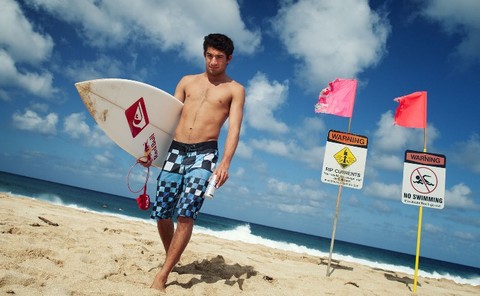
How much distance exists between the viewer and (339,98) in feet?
18.5

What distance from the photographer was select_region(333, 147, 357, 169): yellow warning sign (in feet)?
16.1

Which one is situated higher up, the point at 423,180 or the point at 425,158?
the point at 425,158

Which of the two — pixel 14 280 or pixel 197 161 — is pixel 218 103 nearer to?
pixel 197 161

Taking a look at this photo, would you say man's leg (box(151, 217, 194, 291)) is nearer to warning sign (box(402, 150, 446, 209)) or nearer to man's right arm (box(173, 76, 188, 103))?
man's right arm (box(173, 76, 188, 103))

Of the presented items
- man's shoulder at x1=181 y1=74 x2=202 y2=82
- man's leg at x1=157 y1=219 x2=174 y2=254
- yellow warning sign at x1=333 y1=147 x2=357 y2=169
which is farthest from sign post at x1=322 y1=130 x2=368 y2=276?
man's leg at x1=157 y1=219 x2=174 y2=254

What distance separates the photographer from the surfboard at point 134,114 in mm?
3385

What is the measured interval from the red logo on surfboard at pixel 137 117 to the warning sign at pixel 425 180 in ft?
13.2

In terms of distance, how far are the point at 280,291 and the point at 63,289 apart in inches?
75.2

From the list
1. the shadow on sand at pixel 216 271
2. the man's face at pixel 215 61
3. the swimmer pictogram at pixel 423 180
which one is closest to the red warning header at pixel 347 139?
the swimmer pictogram at pixel 423 180

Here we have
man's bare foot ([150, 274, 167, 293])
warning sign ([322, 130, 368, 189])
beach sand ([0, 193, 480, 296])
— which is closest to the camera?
beach sand ([0, 193, 480, 296])

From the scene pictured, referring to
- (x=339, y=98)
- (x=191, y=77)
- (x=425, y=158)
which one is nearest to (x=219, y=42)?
(x=191, y=77)

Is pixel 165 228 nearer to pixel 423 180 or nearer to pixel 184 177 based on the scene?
pixel 184 177

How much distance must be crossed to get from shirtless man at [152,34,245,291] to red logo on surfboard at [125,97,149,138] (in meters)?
0.67

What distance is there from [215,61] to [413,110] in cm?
404
